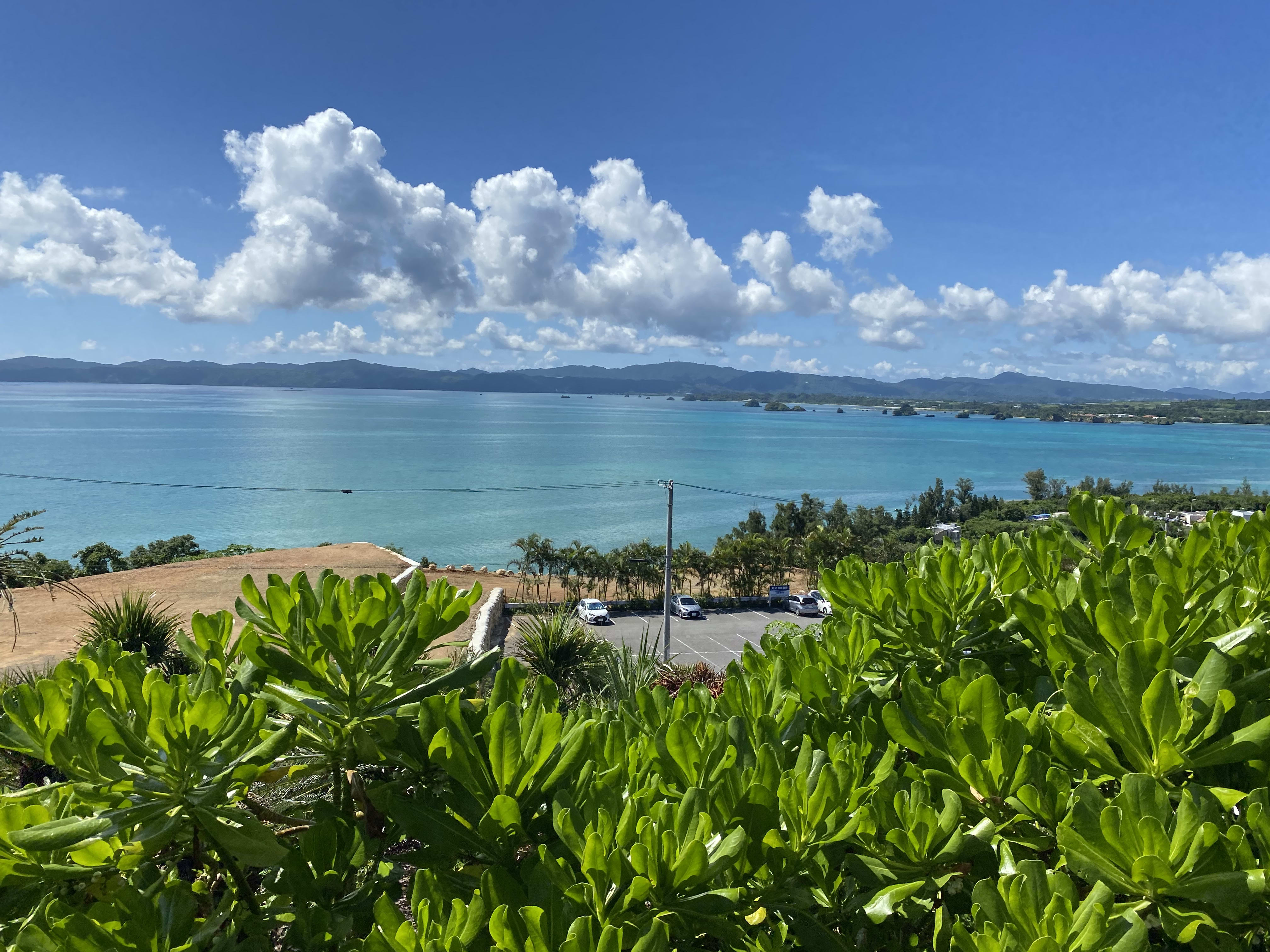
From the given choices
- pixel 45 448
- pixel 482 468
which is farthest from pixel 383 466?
pixel 45 448

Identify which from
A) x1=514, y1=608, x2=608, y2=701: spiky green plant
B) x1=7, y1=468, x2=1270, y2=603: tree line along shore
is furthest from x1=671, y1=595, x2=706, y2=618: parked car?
x1=514, y1=608, x2=608, y2=701: spiky green plant

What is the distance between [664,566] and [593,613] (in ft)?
20.1

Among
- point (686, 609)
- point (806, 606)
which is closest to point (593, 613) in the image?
point (686, 609)

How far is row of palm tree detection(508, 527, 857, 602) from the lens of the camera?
35688 millimetres

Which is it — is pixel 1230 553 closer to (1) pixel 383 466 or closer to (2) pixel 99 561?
(2) pixel 99 561

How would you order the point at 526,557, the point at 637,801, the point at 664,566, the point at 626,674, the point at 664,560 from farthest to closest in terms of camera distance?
1. the point at 664,560
2. the point at 664,566
3. the point at 526,557
4. the point at 626,674
5. the point at 637,801

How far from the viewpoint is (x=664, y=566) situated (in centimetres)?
3659

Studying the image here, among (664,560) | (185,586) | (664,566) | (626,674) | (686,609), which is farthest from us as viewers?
(664,560)

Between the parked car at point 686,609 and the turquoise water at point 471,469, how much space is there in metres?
19.4

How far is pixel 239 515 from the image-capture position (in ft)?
216

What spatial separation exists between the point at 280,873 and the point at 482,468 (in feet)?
319

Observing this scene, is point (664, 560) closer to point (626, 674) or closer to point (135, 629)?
point (135, 629)

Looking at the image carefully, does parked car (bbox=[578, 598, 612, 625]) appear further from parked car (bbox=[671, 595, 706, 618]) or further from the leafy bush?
the leafy bush

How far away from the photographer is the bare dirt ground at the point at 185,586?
1822 cm
